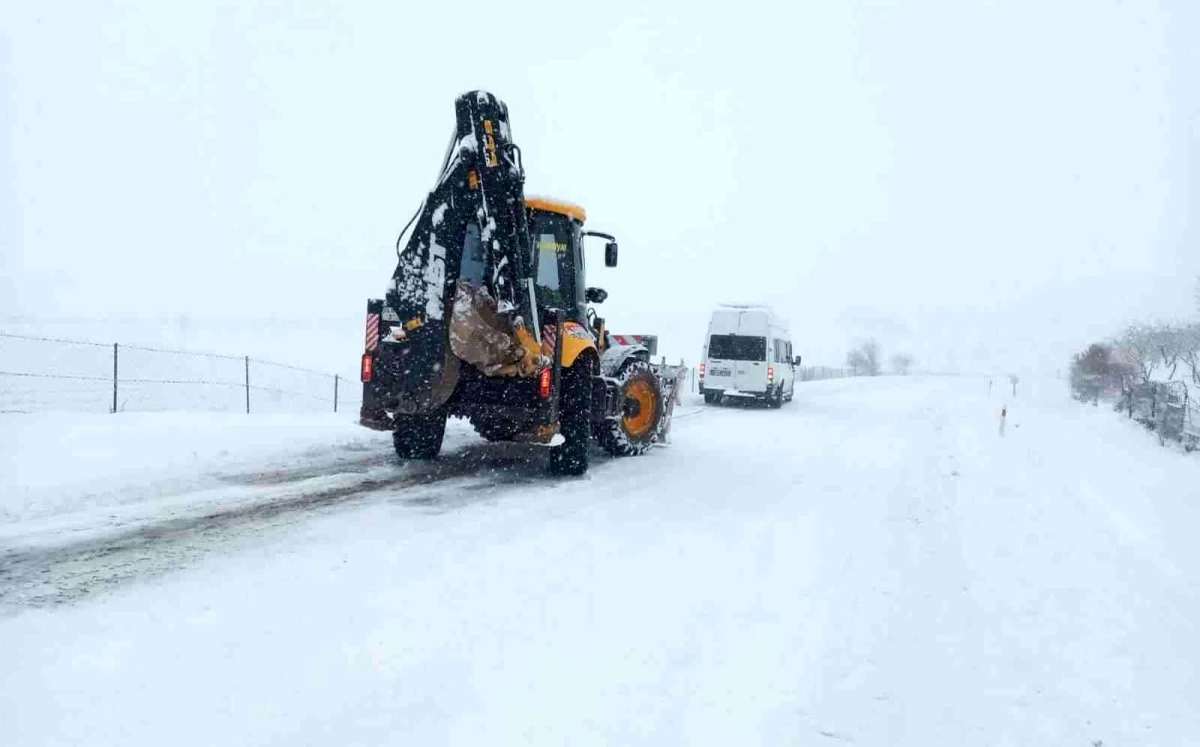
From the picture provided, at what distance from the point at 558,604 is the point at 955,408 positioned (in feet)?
78.6

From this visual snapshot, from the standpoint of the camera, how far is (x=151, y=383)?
26297mm

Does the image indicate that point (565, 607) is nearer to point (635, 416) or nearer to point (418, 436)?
point (418, 436)

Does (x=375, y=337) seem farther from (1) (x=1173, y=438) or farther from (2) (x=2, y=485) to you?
(1) (x=1173, y=438)

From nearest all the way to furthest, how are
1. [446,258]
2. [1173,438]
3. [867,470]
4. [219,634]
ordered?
1. [219,634]
2. [446,258]
3. [867,470]
4. [1173,438]

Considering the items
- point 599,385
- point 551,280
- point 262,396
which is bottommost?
point 262,396

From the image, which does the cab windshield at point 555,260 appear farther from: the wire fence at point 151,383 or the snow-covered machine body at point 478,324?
the wire fence at point 151,383

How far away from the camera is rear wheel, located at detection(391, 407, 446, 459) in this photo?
30.0 feet

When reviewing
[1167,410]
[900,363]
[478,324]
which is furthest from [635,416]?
[900,363]

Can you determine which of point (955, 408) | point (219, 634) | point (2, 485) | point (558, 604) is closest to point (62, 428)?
point (2, 485)

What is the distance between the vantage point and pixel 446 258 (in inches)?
316

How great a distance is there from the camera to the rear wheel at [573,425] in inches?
346

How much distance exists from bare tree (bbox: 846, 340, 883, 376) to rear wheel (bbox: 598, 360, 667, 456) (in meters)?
65.1

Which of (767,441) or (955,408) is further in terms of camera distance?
(955,408)

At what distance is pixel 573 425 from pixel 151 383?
22.9m
